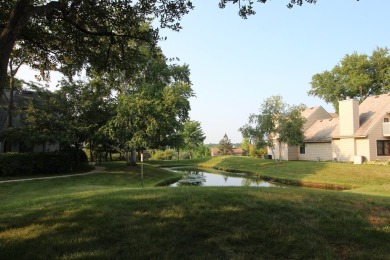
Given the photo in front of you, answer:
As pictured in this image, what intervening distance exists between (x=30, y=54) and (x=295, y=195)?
8939mm

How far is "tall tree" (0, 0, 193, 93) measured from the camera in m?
8.27

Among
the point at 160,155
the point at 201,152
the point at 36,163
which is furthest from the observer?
the point at 201,152

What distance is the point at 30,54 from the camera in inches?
403

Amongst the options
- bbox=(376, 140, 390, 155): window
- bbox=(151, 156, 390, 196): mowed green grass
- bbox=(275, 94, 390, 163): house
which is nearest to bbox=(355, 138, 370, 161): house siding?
bbox=(275, 94, 390, 163): house

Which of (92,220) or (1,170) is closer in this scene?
(92,220)

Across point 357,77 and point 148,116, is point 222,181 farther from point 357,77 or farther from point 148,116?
point 357,77

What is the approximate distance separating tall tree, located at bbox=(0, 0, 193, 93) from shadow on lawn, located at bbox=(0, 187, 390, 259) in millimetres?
4356

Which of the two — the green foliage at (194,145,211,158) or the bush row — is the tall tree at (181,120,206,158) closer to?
the green foliage at (194,145,211,158)

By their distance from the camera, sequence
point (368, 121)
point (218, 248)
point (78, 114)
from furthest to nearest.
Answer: point (368, 121)
point (78, 114)
point (218, 248)

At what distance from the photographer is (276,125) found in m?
32.7

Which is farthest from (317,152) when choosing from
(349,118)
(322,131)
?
(349,118)

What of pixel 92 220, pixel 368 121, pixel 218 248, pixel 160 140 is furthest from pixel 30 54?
pixel 368 121

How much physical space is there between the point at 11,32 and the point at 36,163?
18.3 m

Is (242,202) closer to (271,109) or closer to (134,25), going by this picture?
(134,25)
